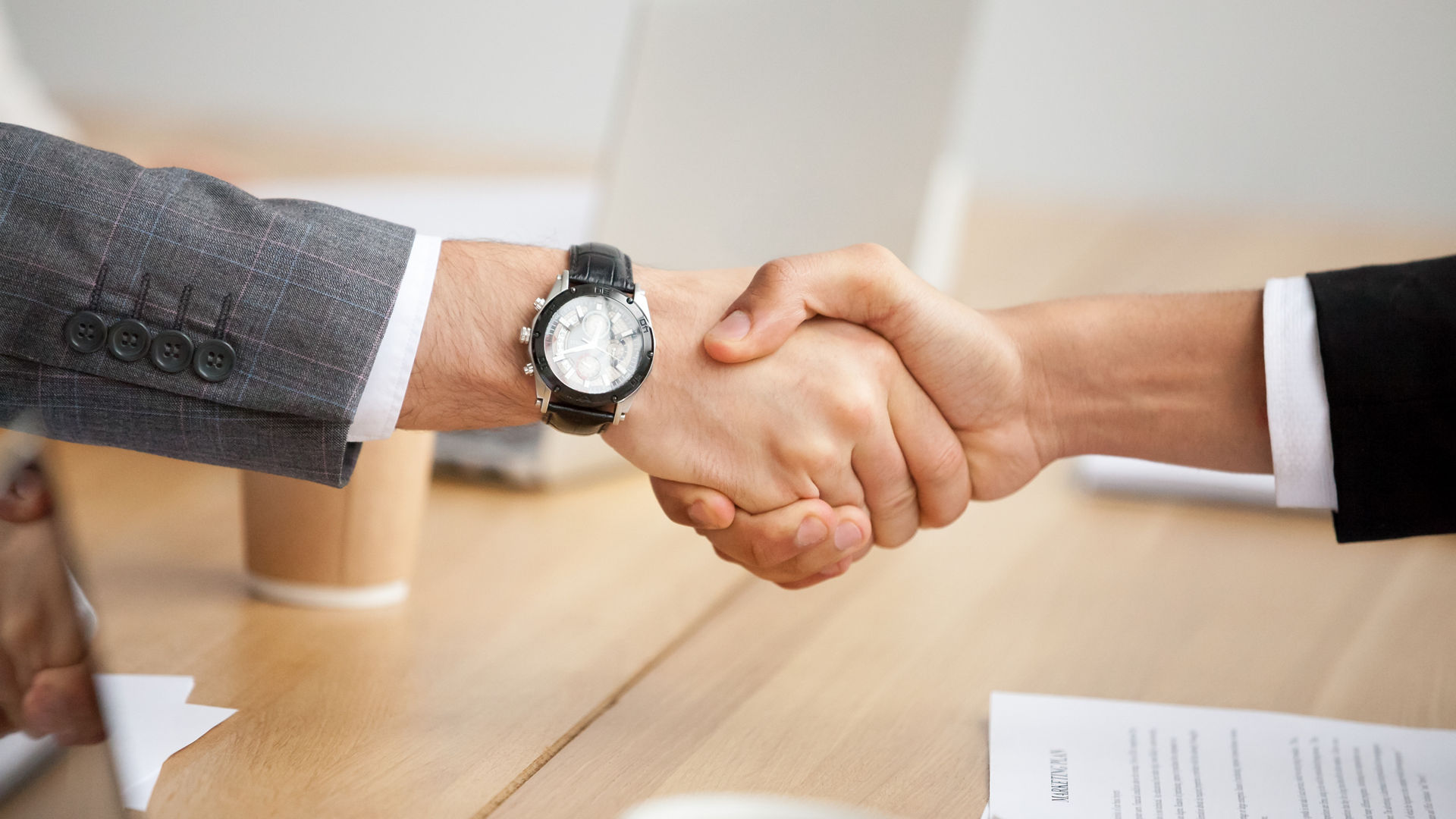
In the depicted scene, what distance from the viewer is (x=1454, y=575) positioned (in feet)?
3.34

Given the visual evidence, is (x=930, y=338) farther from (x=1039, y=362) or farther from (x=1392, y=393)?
(x=1392, y=393)

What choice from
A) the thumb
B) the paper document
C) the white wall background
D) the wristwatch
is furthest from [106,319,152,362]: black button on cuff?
the white wall background

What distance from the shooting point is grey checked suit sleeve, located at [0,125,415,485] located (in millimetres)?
670

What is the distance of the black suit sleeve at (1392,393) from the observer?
0.81 meters

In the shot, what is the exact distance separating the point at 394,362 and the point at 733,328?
25 centimetres

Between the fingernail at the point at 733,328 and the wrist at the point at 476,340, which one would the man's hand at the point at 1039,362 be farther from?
the wrist at the point at 476,340

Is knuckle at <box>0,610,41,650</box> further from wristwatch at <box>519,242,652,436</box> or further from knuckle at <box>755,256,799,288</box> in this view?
knuckle at <box>755,256,799,288</box>

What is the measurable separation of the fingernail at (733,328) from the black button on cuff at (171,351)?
0.36 metres

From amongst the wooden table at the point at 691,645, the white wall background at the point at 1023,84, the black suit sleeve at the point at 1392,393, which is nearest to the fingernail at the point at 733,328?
the wooden table at the point at 691,645

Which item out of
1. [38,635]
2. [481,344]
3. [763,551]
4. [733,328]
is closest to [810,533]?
[763,551]

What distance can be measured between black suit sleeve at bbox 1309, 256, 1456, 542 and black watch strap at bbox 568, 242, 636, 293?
51 cm

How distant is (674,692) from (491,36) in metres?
2.57

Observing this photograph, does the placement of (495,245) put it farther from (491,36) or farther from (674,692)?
(491,36)

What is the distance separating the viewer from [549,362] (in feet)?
2.58
